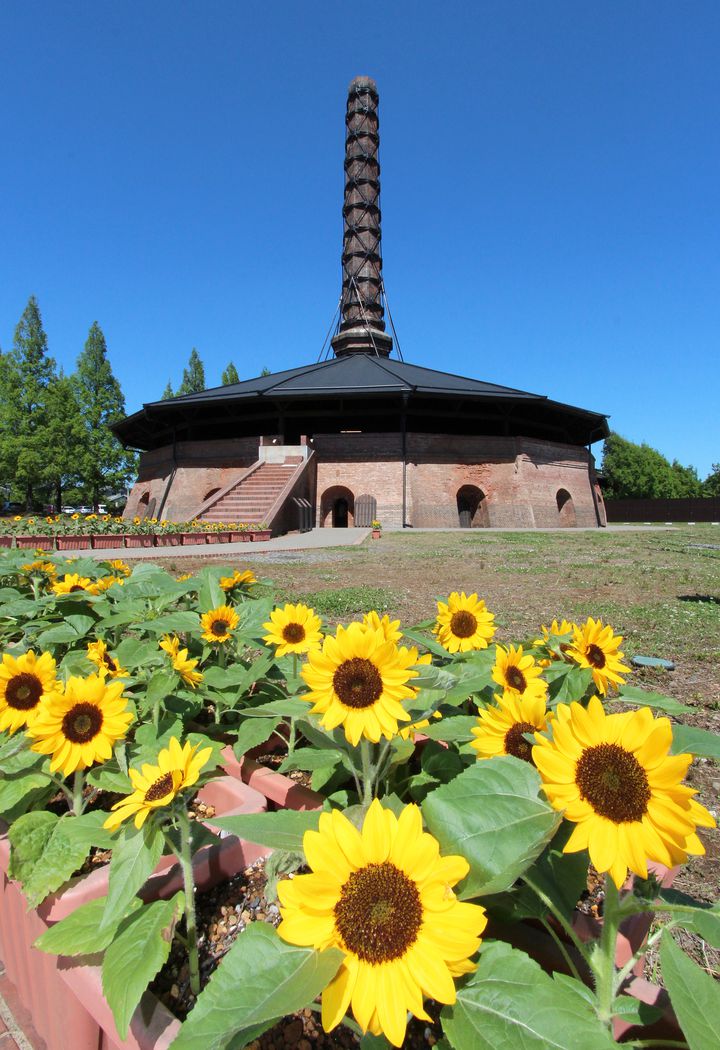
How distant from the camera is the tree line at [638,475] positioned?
60.1m

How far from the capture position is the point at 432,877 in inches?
31.3

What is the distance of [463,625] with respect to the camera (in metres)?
2.07

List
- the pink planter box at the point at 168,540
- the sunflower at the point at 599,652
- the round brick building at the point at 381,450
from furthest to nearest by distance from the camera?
1. the round brick building at the point at 381,450
2. the pink planter box at the point at 168,540
3. the sunflower at the point at 599,652

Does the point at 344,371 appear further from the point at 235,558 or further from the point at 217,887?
the point at 217,887

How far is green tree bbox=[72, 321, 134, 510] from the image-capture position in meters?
38.9

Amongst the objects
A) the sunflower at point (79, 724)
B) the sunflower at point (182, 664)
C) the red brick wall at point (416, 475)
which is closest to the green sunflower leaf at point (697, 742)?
the sunflower at point (79, 724)

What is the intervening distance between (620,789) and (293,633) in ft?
4.22

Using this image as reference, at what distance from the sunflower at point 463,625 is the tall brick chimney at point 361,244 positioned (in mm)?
36459

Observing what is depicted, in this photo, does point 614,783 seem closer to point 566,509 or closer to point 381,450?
point 381,450

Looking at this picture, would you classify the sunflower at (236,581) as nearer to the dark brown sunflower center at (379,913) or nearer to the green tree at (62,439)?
the dark brown sunflower center at (379,913)

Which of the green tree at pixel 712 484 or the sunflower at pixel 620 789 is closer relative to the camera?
the sunflower at pixel 620 789

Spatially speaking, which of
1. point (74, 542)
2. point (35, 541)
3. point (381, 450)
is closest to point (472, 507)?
point (381, 450)

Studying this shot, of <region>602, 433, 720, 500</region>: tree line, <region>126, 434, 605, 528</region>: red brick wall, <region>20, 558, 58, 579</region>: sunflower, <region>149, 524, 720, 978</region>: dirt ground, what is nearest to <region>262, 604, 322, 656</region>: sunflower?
<region>149, 524, 720, 978</region>: dirt ground

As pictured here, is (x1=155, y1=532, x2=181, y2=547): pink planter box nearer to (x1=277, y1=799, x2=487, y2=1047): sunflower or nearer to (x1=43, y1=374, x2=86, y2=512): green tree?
(x1=277, y1=799, x2=487, y2=1047): sunflower
